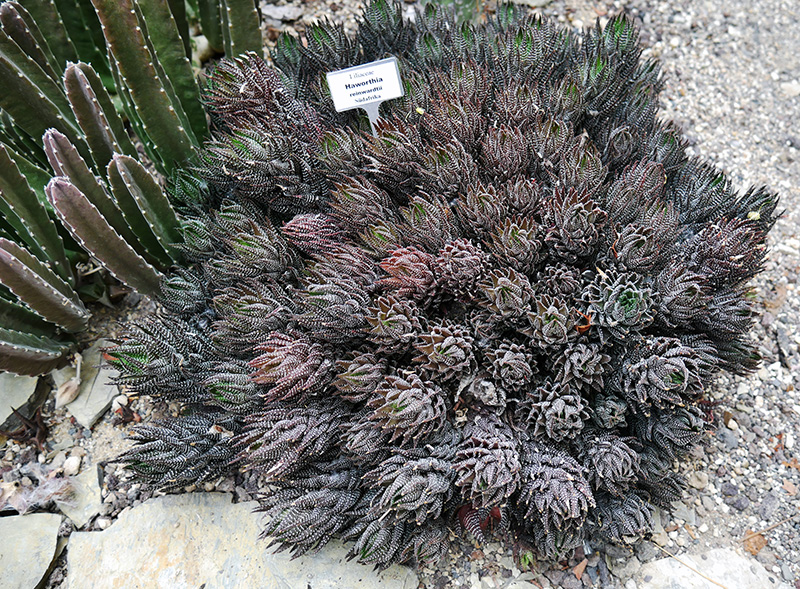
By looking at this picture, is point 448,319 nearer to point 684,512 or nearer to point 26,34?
point 684,512

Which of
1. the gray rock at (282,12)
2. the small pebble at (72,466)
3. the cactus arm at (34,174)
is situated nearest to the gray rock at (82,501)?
the small pebble at (72,466)

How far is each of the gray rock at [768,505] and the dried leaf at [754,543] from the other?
10 centimetres

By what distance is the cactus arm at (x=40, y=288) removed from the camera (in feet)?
8.72

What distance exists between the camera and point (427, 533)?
248 centimetres

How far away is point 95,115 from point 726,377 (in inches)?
137

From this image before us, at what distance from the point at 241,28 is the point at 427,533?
9.75ft

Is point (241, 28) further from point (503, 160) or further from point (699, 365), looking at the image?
point (699, 365)

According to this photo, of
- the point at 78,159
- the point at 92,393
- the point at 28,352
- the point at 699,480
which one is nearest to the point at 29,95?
the point at 78,159

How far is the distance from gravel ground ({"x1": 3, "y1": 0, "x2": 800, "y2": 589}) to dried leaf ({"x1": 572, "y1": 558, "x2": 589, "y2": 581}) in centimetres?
2

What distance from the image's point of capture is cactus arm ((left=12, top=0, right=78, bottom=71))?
3405 mm

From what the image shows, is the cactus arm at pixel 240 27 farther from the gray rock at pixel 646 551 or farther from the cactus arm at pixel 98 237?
the gray rock at pixel 646 551

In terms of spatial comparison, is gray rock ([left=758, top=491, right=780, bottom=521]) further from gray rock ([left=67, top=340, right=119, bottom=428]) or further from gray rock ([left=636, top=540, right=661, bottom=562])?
gray rock ([left=67, top=340, right=119, bottom=428])

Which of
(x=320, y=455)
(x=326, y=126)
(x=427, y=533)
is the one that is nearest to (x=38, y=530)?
(x=320, y=455)

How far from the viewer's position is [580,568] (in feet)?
8.55
